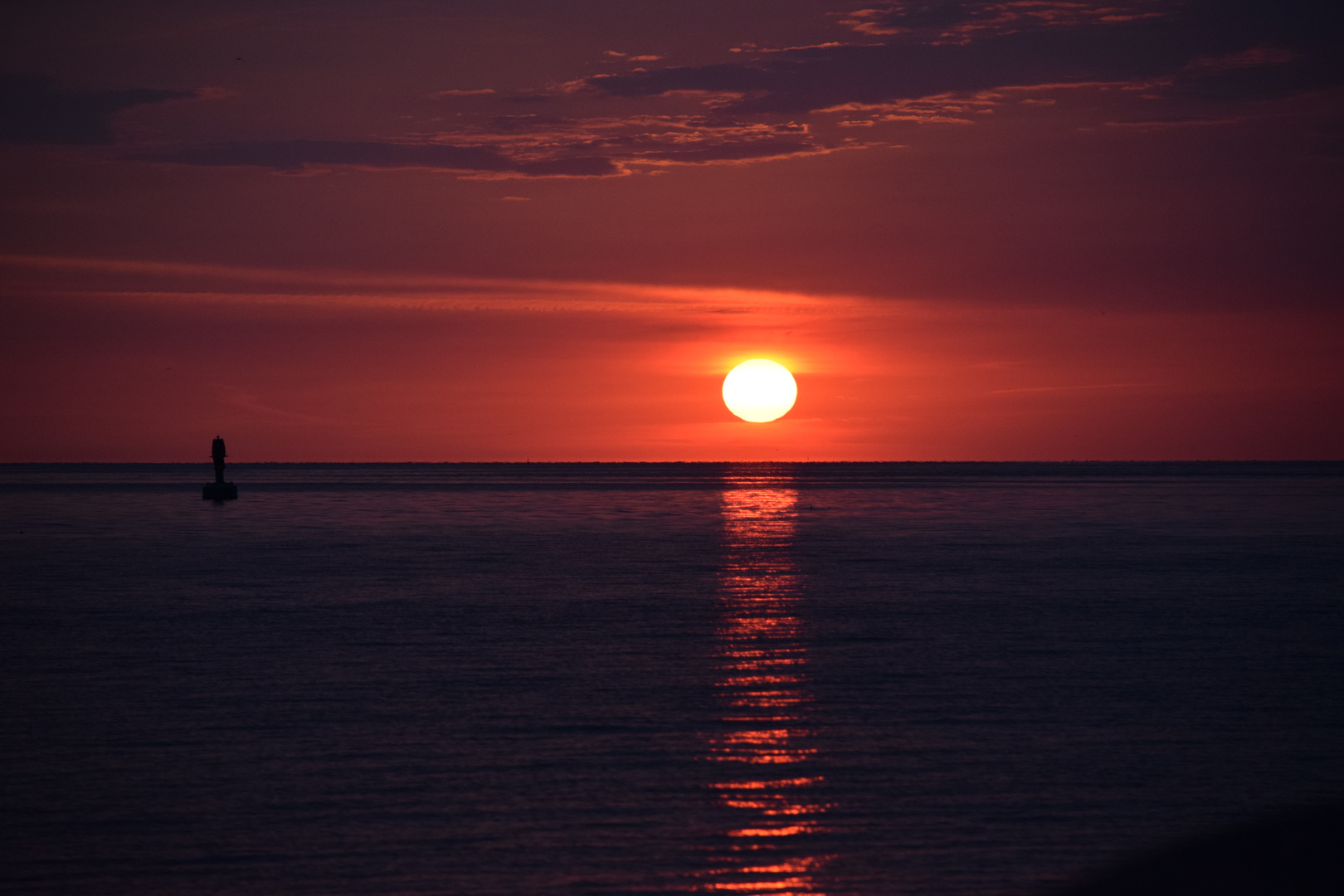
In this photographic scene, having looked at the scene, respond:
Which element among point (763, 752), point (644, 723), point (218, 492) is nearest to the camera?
point (763, 752)

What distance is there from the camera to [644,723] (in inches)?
546

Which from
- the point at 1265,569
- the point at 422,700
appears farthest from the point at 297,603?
the point at 1265,569

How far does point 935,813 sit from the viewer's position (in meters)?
10.4

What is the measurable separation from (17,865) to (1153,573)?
2952cm

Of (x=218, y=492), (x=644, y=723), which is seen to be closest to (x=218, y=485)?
(x=218, y=492)

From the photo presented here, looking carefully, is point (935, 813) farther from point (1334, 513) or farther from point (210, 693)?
point (1334, 513)

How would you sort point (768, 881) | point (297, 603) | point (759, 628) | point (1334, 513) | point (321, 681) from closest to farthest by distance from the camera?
point (768, 881)
point (321, 681)
point (759, 628)
point (297, 603)
point (1334, 513)

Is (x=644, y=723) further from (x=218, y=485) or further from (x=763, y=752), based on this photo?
(x=218, y=485)

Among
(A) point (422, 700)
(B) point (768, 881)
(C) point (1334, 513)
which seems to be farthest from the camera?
→ (C) point (1334, 513)

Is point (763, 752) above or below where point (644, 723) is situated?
below

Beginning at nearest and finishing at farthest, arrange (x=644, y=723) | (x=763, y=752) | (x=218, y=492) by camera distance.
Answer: (x=763, y=752), (x=644, y=723), (x=218, y=492)

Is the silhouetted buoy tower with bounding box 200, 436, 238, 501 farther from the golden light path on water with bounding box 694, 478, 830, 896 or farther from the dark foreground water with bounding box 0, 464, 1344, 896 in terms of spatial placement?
the golden light path on water with bounding box 694, 478, 830, 896

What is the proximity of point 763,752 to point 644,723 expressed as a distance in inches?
73.7

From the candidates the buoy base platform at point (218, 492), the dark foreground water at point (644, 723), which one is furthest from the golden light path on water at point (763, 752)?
the buoy base platform at point (218, 492)
